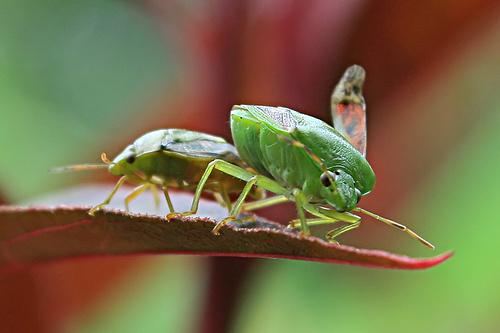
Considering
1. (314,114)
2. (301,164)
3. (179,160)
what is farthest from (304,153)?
(314,114)

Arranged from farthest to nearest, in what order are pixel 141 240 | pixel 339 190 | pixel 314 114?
1. pixel 314 114
2. pixel 339 190
3. pixel 141 240

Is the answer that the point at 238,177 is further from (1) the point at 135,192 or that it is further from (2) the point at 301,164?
(1) the point at 135,192

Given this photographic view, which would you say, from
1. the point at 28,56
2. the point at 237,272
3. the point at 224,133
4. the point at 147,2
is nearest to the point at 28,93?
the point at 28,56

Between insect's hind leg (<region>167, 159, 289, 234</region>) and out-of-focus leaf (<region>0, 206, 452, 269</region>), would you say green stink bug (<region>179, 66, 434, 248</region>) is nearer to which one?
insect's hind leg (<region>167, 159, 289, 234</region>)

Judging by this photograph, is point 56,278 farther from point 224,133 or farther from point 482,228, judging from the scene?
point 482,228

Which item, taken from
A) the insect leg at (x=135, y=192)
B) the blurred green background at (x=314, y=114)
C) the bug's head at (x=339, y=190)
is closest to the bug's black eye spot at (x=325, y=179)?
the bug's head at (x=339, y=190)

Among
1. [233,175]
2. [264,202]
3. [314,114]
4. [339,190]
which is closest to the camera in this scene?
[339,190]

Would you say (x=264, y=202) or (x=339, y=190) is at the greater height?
(x=339, y=190)
